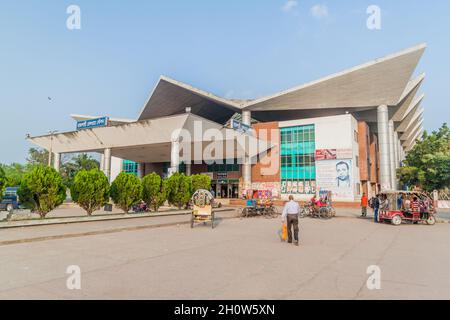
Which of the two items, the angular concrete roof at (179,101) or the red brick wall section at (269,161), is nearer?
the red brick wall section at (269,161)

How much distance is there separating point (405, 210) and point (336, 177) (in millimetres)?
21336

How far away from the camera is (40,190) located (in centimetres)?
1352

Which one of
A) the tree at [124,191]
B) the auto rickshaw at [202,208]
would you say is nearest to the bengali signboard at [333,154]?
the tree at [124,191]

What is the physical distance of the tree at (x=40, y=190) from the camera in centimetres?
1341

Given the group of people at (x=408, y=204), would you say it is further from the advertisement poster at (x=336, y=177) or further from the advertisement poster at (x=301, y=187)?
the advertisement poster at (x=301, y=187)

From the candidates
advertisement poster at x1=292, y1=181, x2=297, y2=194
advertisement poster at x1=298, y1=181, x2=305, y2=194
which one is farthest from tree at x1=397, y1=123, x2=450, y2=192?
advertisement poster at x1=292, y1=181, x2=297, y2=194

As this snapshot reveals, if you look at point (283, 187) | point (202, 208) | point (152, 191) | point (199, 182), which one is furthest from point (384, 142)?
point (202, 208)

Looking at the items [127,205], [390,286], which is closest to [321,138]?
[127,205]

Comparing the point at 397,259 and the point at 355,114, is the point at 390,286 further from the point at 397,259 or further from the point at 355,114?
the point at 355,114

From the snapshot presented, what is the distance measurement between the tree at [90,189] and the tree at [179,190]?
5360mm

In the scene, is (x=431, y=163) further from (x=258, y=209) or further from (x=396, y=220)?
(x=258, y=209)

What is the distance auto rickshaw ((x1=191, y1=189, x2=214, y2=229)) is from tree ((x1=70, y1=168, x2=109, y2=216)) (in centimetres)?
574
